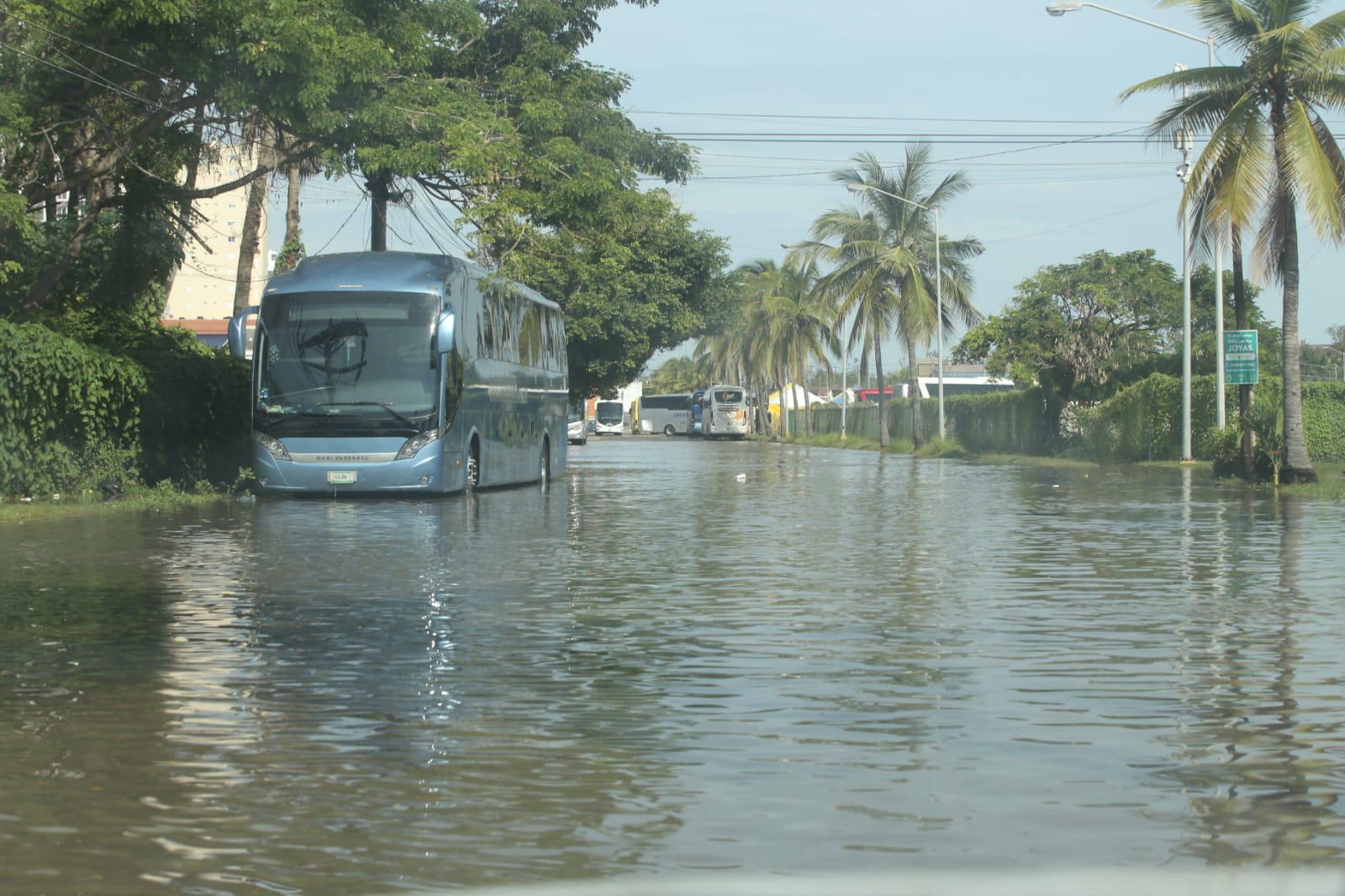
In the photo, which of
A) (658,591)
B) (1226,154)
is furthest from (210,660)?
(1226,154)

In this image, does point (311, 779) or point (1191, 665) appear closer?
point (311, 779)

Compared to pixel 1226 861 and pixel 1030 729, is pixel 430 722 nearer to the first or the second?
pixel 1030 729

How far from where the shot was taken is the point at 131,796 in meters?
6.00

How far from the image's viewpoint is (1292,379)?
1175 inches

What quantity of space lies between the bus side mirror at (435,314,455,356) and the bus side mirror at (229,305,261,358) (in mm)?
5761

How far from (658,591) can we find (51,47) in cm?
1533

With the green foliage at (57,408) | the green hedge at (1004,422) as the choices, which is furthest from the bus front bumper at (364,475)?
the green hedge at (1004,422)

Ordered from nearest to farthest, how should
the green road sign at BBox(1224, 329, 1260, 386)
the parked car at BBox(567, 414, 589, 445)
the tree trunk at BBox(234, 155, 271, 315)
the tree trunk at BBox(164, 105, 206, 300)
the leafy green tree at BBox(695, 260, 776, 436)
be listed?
1. the tree trunk at BBox(164, 105, 206, 300)
2. the green road sign at BBox(1224, 329, 1260, 386)
3. the tree trunk at BBox(234, 155, 271, 315)
4. the leafy green tree at BBox(695, 260, 776, 436)
5. the parked car at BBox(567, 414, 589, 445)

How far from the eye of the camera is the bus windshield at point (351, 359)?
2500 cm

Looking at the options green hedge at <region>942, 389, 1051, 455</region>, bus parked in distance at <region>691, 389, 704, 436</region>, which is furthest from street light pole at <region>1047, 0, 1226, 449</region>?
bus parked in distance at <region>691, 389, 704, 436</region>

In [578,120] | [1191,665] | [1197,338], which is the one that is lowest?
[1191,665]

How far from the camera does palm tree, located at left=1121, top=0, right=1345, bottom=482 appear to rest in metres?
27.9

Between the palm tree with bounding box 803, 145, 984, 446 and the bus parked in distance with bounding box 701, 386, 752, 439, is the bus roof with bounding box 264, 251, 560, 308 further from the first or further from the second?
the bus parked in distance with bounding box 701, 386, 752, 439

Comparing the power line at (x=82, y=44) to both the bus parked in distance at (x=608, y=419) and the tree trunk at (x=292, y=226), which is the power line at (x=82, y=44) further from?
the bus parked in distance at (x=608, y=419)
